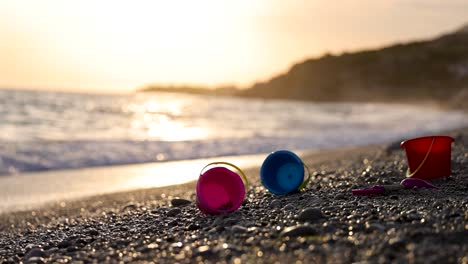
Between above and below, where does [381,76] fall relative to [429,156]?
above

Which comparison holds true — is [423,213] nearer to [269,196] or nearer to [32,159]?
[269,196]

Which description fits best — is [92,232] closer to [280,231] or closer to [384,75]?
[280,231]

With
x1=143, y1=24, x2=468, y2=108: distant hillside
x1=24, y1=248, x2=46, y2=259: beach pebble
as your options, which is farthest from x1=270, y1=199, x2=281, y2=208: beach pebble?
x1=143, y1=24, x2=468, y2=108: distant hillside

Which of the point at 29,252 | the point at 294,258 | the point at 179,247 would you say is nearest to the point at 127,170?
the point at 29,252

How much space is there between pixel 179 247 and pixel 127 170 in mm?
7011

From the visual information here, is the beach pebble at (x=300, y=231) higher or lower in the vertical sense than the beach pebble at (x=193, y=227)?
higher

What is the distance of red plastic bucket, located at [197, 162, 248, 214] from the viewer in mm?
4410

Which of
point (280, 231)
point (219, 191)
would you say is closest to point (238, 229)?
point (280, 231)

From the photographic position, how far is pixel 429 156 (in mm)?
5254

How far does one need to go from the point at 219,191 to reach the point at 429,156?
2.29 m

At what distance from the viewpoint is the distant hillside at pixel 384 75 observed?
241 ft

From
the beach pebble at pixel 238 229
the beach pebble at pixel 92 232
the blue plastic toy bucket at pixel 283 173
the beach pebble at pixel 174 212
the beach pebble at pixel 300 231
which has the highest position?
the blue plastic toy bucket at pixel 283 173

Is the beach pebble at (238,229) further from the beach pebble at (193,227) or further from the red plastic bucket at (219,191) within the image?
the red plastic bucket at (219,191)

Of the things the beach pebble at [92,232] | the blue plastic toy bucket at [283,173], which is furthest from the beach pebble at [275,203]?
the beach pebble at [92,232]
